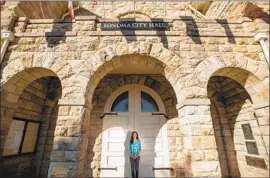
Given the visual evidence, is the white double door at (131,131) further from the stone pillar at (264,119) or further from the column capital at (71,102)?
the stone pillar at (264,119)

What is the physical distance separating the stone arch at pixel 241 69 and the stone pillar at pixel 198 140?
66 centimetres

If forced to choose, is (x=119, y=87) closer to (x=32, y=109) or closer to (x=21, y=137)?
(x=32, y=109)

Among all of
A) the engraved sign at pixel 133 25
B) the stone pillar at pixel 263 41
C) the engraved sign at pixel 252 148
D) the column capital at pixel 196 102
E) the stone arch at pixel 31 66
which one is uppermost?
the engraved sign at pixel 133 25

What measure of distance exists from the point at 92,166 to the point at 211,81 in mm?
4849

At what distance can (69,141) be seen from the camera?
10.4 feet

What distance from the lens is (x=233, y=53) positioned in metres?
3.87

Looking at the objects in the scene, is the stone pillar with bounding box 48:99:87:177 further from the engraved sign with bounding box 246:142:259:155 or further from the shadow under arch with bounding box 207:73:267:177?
the engraved sign with bounding box 246:142:259:155

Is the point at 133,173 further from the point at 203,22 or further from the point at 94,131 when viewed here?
the point at 203,22

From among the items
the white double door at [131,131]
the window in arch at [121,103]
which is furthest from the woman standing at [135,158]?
the window in arch at [121,103]

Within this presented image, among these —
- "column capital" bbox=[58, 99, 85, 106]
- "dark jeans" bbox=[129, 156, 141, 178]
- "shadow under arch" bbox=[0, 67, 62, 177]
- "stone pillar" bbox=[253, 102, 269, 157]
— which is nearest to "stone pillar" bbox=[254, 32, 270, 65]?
"stone pillar" bbox=[253, 102, 269, 157]

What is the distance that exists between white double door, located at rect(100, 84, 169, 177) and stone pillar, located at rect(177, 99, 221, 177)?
1.65 m

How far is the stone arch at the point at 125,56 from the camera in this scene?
3731 mm

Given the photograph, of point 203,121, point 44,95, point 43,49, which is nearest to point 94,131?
point 44,95

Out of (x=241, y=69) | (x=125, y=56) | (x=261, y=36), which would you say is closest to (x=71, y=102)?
(x=125, y=56)
